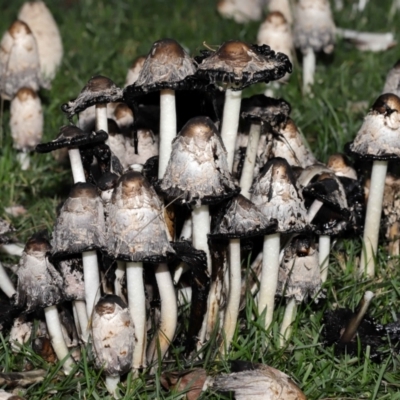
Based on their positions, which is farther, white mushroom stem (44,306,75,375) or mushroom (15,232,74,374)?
white mushroom stem (44,306,75,375)

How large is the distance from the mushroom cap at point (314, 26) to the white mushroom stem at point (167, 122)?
105 inches

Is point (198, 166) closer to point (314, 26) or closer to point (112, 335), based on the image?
point (112, 335)

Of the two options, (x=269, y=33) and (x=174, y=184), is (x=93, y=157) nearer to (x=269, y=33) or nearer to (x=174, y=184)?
(x=174, y=184)

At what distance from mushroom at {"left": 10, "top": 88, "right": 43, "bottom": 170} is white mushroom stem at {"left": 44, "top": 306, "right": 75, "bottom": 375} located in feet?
5.96

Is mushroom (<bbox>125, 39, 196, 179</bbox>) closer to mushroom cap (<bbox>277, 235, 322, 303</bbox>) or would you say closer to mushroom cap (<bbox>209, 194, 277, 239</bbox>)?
mushroom cap (<bbox>209, 194, 277, 239</bbox>)

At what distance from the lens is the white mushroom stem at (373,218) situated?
10.3 feet

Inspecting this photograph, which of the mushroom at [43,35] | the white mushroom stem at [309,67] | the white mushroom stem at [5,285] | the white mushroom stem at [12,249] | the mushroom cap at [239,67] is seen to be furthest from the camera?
the mushroom at [43,35]

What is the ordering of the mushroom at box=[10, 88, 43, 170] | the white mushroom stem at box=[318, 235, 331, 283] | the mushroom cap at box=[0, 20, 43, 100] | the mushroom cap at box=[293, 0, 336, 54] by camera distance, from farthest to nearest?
1. the mushroom cap at box=[293, 0, 336, 54]
2. the mushroom cap at box=[0, 20, 43, 100]
3. the mushroom at box=[10, 88, 43, 170]
4. the white mushroom stem at box=[318, 235, 331, 283]

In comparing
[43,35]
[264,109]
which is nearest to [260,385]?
[264,109]

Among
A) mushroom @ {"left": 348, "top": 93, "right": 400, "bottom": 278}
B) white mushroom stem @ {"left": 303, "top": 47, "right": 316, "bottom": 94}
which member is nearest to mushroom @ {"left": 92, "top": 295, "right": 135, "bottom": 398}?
mushroom @ {"left": 348, "top": 93, "right": 400, "bottom": 278}

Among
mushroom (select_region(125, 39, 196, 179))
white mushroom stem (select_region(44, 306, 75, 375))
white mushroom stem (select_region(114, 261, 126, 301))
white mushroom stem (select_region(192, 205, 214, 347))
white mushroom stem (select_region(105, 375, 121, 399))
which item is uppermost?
mushroom (select_region(125, 39, 196, 179))

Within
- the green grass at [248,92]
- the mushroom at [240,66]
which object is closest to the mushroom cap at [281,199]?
the mushroom at [240,66]

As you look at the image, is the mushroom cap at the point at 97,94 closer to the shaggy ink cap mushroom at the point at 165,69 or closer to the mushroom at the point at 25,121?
the shaggy ink cap mushroom at the point at 165,69

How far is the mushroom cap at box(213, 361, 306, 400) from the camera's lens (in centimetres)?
261
